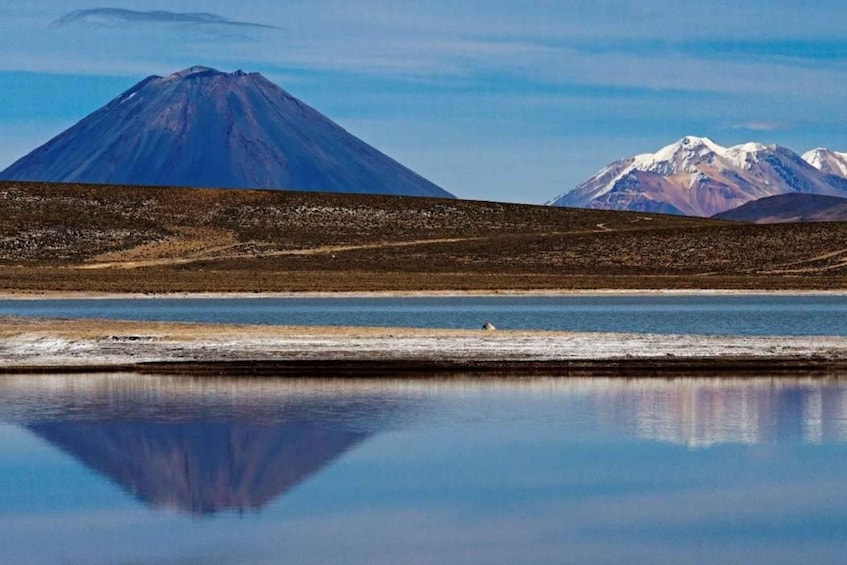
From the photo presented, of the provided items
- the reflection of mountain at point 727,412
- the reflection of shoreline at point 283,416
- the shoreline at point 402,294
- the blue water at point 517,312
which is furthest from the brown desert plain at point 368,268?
the blue water at point 517,312

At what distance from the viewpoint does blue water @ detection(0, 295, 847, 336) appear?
1937 inches

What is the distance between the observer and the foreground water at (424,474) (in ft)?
53.8

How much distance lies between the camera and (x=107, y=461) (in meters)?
21.9

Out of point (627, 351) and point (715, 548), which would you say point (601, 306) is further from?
point (715, 548)

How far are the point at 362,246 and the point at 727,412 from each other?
287ft

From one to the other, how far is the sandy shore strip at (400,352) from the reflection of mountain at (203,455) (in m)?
9.00

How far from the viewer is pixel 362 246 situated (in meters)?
114

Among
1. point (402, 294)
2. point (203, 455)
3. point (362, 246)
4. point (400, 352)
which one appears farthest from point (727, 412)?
point (362, 246)

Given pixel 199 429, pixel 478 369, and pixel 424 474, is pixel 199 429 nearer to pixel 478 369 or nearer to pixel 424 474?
pixel 424 474

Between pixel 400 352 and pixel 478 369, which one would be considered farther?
pixel 400 352

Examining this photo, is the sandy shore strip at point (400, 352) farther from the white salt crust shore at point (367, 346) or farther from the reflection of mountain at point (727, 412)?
the reflection of mountain at point (727, 412)

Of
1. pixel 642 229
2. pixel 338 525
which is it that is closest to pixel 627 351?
pixel 338 525

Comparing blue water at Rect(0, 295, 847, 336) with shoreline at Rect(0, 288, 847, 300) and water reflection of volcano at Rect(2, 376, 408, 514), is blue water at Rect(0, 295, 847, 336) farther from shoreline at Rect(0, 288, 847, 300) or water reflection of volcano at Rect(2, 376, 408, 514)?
water reflection of volcano at Rect(2, 376, 408, 514)

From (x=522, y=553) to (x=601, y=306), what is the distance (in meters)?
50.6
